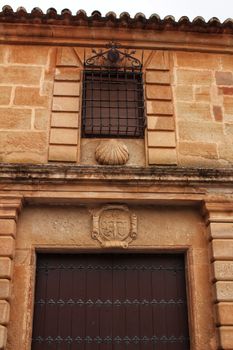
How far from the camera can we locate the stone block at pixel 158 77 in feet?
22.4

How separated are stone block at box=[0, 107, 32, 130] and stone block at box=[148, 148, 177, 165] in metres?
1.69

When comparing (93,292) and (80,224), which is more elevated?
(80,224)

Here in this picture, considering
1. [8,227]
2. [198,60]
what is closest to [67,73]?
[198,60]

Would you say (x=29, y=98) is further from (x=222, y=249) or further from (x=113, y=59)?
(x=222, y=249)

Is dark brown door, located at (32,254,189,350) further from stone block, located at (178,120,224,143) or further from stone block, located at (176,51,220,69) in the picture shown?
stone block, located at (176,51,220,69)

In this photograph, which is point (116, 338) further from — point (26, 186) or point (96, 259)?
point (26, 186)

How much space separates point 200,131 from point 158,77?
3.39 feet

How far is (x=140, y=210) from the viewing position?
6.15 m

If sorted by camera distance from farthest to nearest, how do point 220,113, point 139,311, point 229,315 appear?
point 220,113 → point 139,311 → point 229,315

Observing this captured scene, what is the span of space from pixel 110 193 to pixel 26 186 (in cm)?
105

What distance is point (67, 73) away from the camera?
6785 millimetres

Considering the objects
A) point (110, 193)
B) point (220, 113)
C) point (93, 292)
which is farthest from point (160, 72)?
point (93, 292)

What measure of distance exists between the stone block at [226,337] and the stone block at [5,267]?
8.19ft

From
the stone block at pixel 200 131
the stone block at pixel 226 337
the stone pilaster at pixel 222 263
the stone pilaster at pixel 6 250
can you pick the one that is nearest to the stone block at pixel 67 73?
the stone block at pixel 200 131
